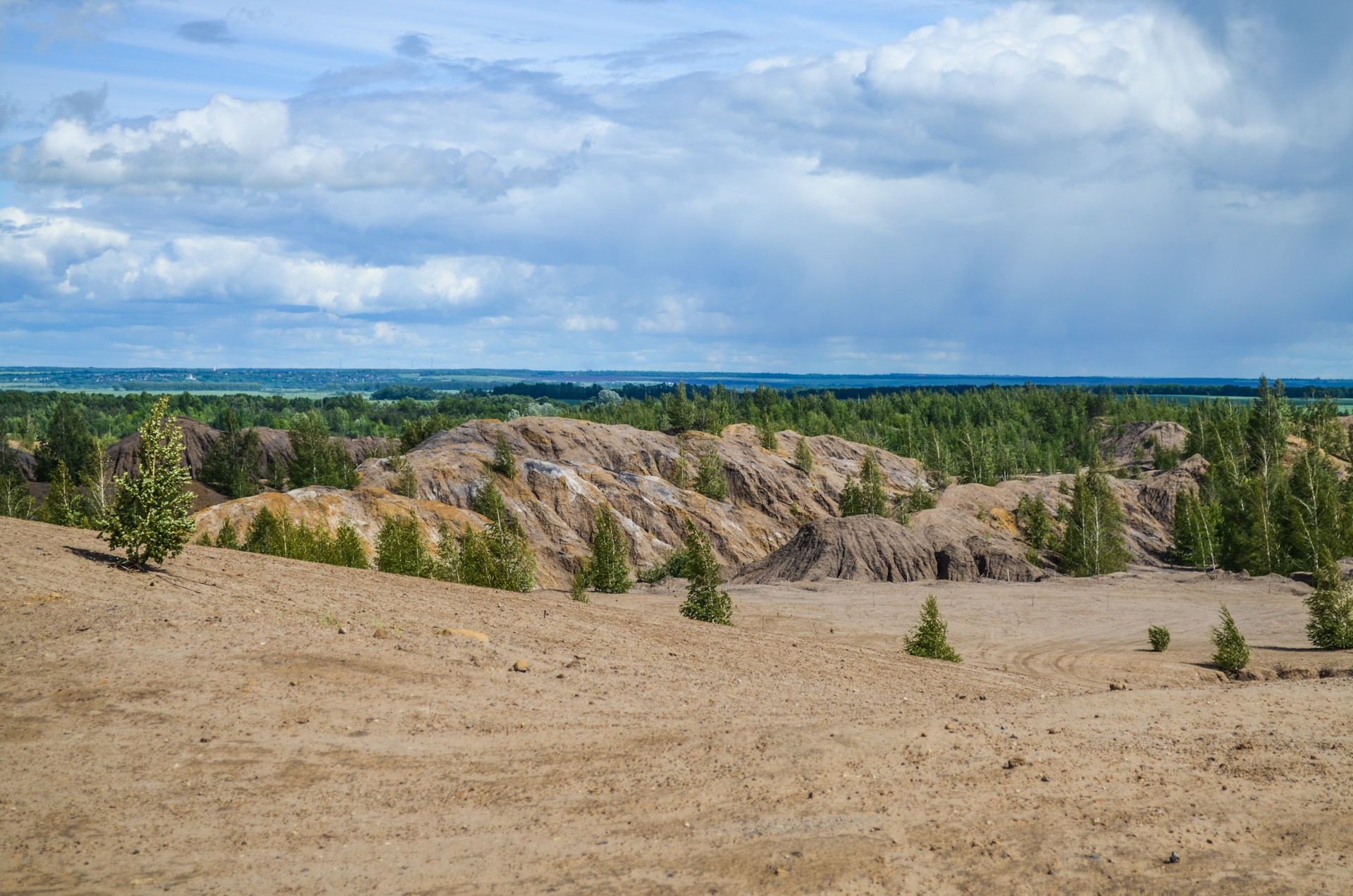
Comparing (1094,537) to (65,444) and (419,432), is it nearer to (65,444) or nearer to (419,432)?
(419,432)

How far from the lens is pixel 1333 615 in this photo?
28.6 metres

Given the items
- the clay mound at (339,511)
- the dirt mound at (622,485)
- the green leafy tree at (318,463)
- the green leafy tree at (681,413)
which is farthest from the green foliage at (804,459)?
the green leafy tree at (318,463)

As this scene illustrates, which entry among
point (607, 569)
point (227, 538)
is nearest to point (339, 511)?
point (227, 538)

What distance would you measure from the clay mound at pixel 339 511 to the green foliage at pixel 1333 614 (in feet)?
158

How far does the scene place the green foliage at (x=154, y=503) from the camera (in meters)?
18.8

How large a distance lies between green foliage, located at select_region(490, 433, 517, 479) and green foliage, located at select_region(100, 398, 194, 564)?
55.5m

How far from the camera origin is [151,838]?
9930 mm

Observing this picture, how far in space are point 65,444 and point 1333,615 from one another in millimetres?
135660

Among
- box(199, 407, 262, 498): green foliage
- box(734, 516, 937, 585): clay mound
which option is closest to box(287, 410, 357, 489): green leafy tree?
box(199, 407, 262, 498): green foliage

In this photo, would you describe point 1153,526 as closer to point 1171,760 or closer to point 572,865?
point 1171,760

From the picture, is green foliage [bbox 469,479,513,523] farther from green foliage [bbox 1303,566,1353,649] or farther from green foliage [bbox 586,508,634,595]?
green foliage [bbox 1303,566,1353,649]

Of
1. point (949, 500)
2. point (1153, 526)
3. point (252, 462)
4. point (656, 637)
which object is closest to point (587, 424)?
point (949, 500)

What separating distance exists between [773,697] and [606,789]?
20.8 feet

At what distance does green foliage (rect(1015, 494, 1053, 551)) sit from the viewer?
71.8 m
